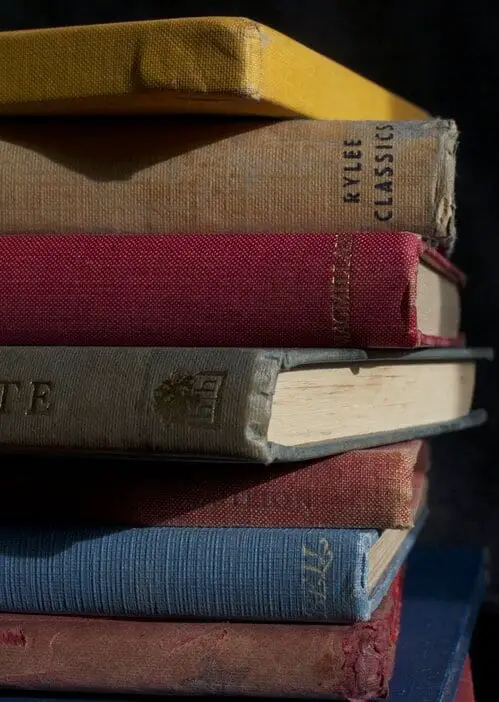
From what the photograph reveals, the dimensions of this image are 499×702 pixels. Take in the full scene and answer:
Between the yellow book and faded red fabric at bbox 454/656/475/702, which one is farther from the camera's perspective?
faded red fabric at bbox 454/656/475/702

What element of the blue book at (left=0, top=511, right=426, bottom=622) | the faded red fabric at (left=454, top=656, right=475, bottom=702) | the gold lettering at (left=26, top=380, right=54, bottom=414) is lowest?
the faded red fabric at (left=454, top=656, right=475, bottom=702)

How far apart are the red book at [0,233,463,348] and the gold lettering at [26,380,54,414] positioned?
0.30 feet

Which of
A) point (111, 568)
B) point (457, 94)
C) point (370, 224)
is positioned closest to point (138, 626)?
point (111, 568)

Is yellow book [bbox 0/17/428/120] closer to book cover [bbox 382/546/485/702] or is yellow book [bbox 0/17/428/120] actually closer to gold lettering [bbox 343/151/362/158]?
gold lettering [bbox 343/151/362/158]

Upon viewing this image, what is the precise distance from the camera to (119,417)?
0.53 metres

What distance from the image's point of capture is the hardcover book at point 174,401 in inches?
20.3

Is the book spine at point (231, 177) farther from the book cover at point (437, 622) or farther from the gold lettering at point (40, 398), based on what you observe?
the book cover at point (437, 622)

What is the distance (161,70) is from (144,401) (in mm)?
209

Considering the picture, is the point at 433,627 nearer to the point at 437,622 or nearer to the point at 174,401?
the point at 437,622

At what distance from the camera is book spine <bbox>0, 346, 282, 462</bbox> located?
1.69 ft

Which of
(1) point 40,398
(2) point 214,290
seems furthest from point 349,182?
(1) point 40,398

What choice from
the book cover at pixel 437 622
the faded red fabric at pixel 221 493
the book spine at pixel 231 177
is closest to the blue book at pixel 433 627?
the book cover at pixel 437 622

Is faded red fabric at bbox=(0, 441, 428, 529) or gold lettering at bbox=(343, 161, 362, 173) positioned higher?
gold lettering at bbox=(343, 161, 362, 173)

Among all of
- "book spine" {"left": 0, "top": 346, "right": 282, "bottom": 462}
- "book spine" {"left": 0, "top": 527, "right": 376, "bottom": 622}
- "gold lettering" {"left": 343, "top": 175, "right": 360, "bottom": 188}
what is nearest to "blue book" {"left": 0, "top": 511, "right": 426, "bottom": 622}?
"book spine" {"left": 0, "top": 527, "right": 376, "bottom": 622}
